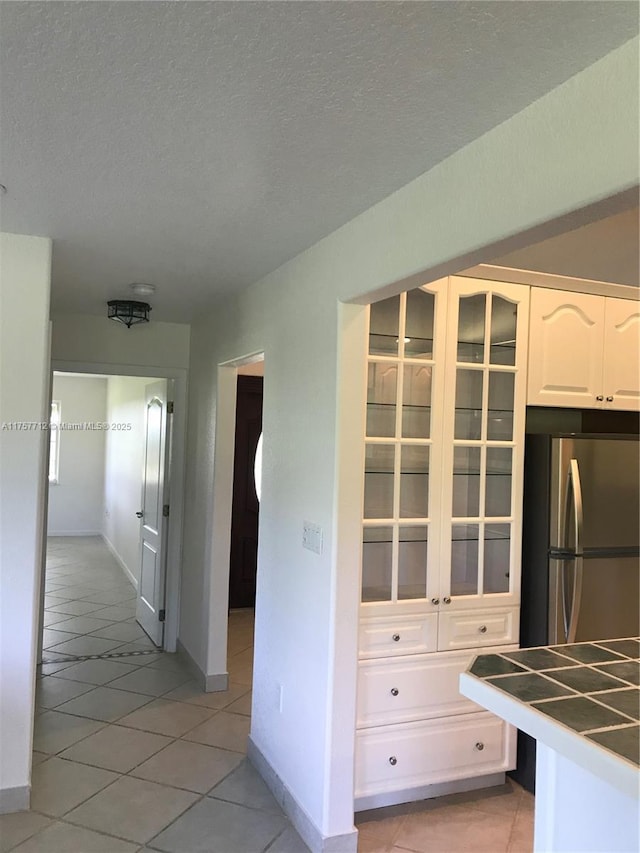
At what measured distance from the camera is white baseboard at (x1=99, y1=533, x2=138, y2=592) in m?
6.75

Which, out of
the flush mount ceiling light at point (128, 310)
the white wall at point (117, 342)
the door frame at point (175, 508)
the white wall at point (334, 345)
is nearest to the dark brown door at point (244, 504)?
the door frame at point (175, 508)

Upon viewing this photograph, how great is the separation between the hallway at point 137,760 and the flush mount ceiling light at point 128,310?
7.33 feet

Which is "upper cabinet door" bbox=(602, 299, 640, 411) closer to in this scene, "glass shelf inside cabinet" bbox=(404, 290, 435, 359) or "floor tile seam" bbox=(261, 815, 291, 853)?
"glass shelf inside cabinet" bbox=(404, 290, 435, 359)

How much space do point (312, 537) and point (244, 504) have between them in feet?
11.6

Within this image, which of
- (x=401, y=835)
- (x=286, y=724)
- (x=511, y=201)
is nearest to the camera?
(x=511, y=201)

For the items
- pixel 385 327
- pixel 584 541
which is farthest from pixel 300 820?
pixel 385 327

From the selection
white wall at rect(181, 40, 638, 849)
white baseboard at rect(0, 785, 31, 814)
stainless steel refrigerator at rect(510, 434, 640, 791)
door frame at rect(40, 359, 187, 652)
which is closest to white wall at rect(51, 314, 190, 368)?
door frame at rect(40, 359, 187, 652)

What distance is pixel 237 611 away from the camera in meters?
5.98

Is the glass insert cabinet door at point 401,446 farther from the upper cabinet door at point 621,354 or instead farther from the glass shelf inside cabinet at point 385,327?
the upper cabinet door at point 621,354

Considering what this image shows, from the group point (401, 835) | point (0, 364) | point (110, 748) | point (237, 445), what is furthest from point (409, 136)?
point (237, 445)

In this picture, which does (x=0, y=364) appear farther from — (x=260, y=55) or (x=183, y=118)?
(x=260, y=55)

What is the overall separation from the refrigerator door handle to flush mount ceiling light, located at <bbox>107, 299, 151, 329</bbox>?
2567 millimetres

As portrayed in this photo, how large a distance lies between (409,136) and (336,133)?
19cm

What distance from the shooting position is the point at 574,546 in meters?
2.81
